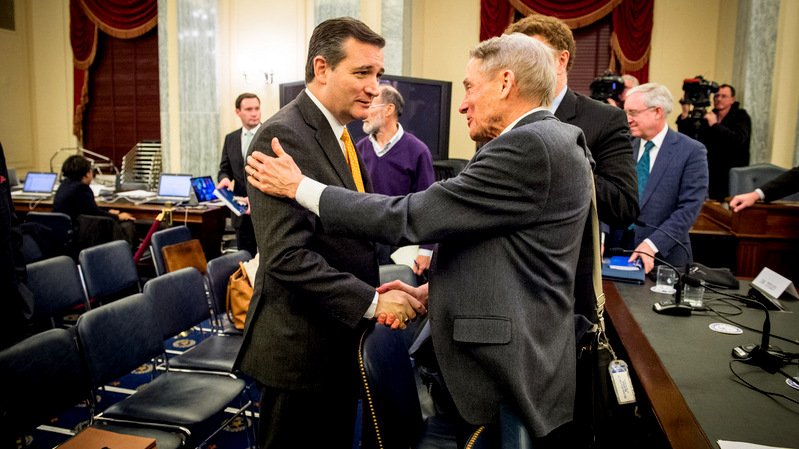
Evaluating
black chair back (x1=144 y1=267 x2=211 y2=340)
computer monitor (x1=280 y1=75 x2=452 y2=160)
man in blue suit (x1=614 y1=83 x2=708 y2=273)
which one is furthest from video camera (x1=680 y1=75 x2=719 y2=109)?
black chair back (x1=144 y1=267 x2=211 y2=340)

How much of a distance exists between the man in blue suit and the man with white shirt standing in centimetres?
122

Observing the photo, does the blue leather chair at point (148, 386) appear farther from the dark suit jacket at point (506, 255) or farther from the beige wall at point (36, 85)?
the beige wall at point (36, 85)

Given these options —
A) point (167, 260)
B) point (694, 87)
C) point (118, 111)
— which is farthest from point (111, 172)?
point (694, 87)

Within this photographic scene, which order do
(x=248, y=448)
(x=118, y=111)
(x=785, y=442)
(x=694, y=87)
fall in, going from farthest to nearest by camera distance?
(x=118, y=111) < (x=694, y=87) < (x=248, y=448) < (x=785, y=442)

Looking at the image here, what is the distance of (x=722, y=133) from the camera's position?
5.60 metres

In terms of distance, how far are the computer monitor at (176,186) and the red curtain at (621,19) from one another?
4.13 metres

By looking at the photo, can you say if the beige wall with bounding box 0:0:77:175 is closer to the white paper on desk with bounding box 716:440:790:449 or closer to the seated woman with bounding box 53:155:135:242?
the seated woman with bounding box 53:155:135:242

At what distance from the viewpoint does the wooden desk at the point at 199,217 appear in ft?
18.4

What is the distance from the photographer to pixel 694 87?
5.08 metres

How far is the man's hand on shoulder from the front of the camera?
144cm

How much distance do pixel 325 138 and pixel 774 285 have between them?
1.98 metres

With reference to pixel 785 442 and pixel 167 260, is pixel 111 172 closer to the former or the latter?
pixel 167 260

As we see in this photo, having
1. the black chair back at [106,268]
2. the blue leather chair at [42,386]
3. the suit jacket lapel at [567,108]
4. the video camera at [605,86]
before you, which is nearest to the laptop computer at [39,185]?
the black chair back at [106,268]

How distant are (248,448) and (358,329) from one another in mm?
1368
